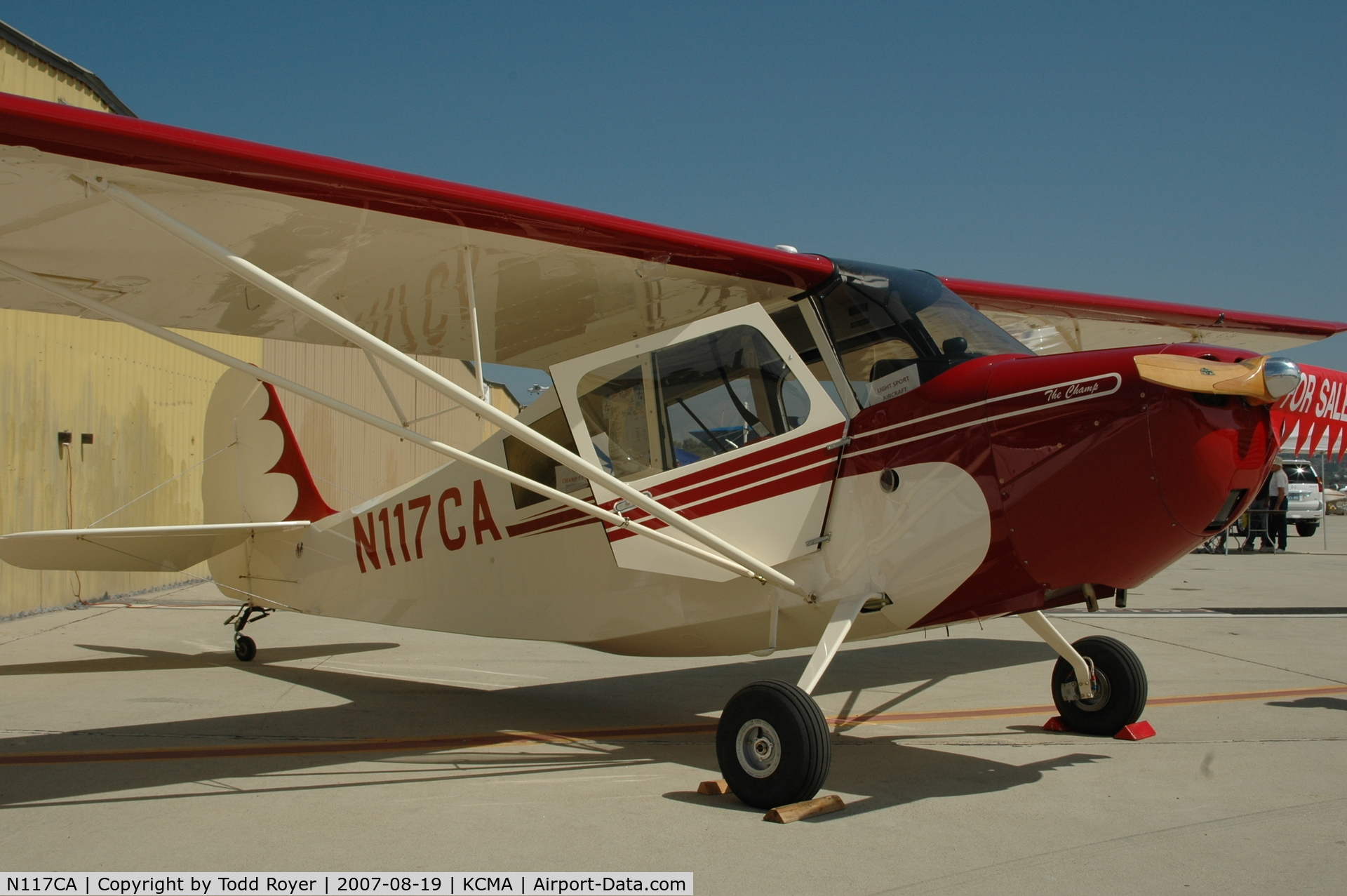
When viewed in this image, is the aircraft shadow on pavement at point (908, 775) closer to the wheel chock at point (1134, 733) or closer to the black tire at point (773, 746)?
the black tire at point (773, 746)

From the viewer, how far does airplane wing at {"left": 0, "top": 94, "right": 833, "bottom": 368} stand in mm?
3650

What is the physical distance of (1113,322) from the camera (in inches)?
287

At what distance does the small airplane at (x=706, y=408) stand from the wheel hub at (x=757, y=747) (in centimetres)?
1

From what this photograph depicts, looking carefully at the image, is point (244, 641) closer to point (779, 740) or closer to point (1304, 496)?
point (779, 740)

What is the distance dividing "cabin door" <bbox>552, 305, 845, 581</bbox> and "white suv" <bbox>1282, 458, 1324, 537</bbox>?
2587 centimetres

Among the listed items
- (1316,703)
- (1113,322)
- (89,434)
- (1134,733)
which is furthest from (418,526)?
(89,434)

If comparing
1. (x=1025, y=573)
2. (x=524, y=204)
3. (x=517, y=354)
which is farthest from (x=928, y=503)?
(x=517, y=354)

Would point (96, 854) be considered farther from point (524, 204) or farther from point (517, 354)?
point (517, 354)

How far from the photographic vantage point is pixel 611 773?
180 inches

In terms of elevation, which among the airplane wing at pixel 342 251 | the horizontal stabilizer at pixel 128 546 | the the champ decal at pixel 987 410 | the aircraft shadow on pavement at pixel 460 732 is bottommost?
the aircraft shadow on pavement at pixel 460 732

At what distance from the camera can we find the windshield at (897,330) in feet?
14.4

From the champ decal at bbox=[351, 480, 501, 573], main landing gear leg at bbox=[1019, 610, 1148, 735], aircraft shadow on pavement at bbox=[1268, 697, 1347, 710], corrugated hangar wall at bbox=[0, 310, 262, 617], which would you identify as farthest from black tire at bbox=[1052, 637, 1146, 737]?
corrugated hangar wall at bbox=[0, 310, 262, 617]

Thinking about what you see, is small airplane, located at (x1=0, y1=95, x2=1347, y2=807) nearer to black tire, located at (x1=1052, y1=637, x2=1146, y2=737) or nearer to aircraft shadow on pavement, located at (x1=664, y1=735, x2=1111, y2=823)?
black tire, located at (x1=1052, y1=637, x2=1146, y2=737)

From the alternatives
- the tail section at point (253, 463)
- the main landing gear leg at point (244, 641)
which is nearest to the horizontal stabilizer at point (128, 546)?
the tail section at point (253, 463)
